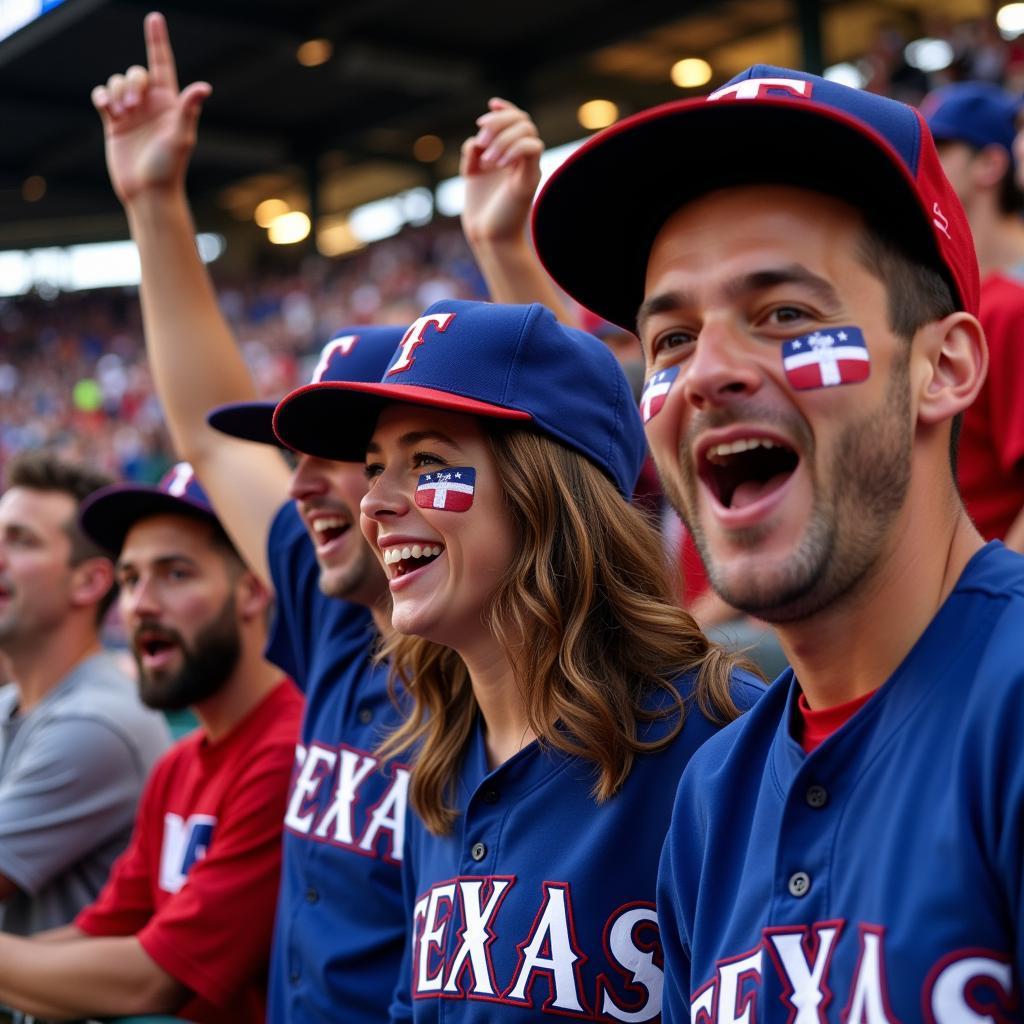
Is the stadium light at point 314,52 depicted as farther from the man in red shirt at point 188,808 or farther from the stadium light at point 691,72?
the man in red shirt at point 188,808

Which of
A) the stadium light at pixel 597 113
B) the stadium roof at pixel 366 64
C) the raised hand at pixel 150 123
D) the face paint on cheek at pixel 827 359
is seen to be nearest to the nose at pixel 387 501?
the face paint on cheek at pixel 827 359

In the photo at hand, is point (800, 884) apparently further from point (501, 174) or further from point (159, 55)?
point (159, 55)

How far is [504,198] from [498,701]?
3.90 feet

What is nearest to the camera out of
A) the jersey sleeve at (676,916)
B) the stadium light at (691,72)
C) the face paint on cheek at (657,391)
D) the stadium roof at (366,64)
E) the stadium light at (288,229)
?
the face paint on cheek at (657,391)

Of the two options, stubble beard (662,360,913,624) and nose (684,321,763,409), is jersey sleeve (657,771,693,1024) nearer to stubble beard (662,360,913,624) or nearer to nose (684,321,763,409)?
stubble beard (662,360,913,624)

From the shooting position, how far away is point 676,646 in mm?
1832

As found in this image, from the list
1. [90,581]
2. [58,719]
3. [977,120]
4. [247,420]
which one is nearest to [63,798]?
[58,719]

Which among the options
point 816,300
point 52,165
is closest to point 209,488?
point 816,300

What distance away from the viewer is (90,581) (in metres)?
3.83

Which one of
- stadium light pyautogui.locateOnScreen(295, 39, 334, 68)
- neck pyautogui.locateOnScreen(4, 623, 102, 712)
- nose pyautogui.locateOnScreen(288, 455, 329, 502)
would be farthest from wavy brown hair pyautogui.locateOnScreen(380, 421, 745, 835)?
stadium light pyautogui.locateOnScreen(295, 39, 334, 68)

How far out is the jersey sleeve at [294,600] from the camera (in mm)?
2617

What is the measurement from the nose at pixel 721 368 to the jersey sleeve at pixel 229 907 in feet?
5.56

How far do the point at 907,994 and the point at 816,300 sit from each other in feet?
1.95

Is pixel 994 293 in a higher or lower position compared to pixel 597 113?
lower
